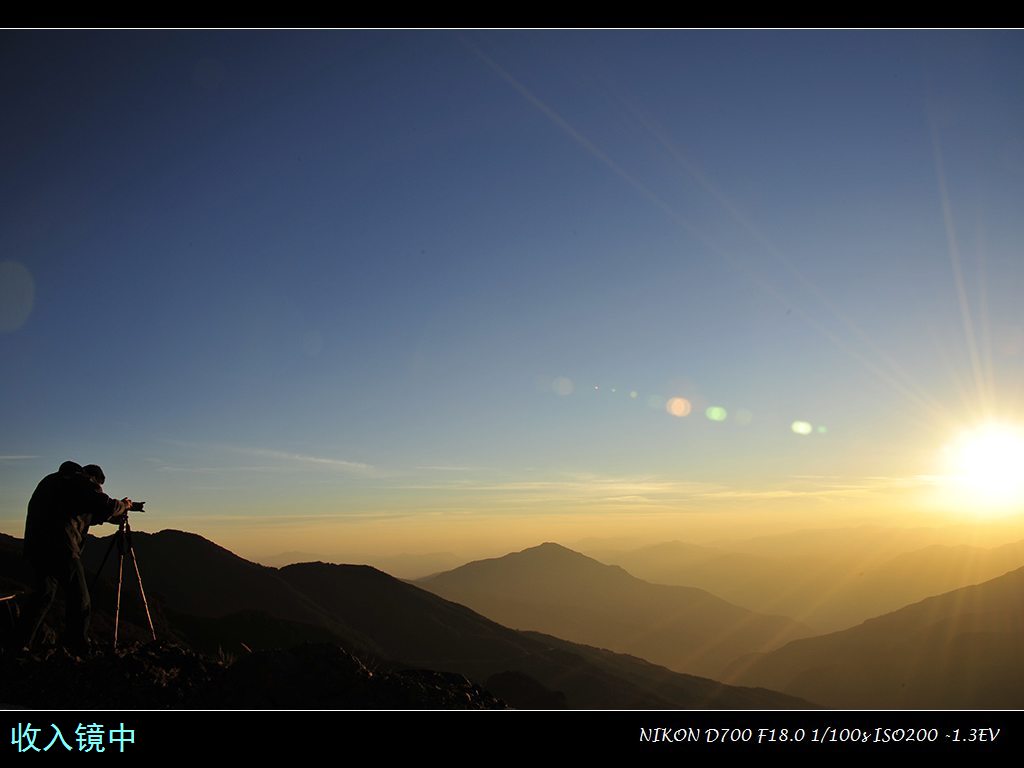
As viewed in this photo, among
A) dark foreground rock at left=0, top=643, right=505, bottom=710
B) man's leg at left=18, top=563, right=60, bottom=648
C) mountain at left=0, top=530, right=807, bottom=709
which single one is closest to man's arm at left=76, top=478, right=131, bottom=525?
man's leg at left=18, top=563, right=60, bottom=648

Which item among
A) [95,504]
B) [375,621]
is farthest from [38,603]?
[375,621]

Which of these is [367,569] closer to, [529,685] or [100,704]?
[529,685]

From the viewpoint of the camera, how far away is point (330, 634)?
40.7 m

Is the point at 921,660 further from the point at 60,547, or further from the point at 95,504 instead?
the point at 60,547

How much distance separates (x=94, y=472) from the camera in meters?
8.02

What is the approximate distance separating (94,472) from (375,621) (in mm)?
51843

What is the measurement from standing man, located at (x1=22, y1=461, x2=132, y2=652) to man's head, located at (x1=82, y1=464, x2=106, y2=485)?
245 millimetres

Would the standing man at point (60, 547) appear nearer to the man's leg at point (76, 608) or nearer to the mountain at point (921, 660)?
the man's leg at point (76, 608)

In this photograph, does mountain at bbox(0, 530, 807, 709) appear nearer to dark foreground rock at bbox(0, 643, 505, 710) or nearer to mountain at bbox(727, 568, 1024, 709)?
dark foreground rock at bbox(0, 643, 505, 710)

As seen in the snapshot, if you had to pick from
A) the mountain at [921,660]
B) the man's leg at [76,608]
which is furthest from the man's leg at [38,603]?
the mountain at [921,660]

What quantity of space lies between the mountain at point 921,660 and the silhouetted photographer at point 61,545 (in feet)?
436

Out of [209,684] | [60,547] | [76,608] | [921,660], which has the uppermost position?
[60,547]
